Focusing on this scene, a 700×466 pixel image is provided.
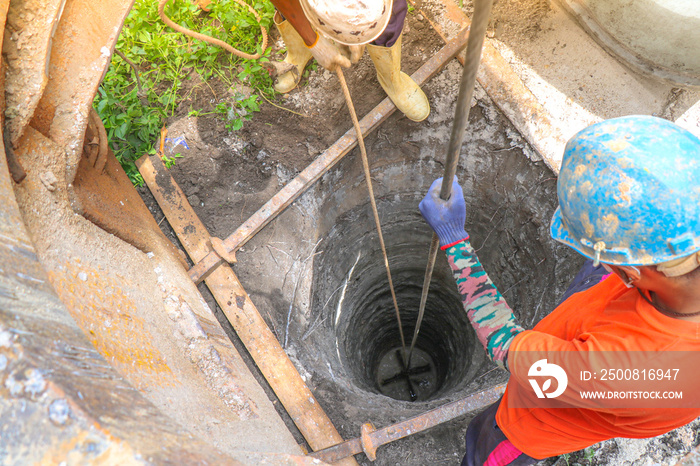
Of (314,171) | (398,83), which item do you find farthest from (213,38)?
(398,83)

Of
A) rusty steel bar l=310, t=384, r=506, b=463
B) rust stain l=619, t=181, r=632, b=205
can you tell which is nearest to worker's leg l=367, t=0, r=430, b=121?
rust stain l=619, t=181, r=632, b=205

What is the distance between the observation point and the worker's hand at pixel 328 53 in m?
2.38

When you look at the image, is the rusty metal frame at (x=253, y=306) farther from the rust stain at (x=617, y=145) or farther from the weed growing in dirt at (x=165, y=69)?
the rust stain at (x=617, y=145)

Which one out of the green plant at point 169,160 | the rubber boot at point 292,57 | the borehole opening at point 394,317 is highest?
the rubber boot at point 292,57

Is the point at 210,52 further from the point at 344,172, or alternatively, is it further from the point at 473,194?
the point at 473,194

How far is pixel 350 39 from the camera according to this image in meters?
1.94

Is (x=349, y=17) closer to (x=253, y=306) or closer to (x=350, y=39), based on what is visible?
(x=350, y=39)

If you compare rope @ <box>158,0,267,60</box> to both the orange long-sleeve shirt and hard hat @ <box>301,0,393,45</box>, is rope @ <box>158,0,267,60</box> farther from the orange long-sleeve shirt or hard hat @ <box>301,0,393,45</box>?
the orange long-sleeve shirt

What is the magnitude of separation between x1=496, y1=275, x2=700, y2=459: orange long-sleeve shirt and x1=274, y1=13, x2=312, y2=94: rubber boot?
237cm

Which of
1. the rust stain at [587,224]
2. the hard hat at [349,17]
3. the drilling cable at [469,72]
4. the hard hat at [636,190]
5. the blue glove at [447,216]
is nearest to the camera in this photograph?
the drilling cable at [469,72]

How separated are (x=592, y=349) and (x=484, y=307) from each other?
1.93ft

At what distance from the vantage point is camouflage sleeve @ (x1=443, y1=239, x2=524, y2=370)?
1833 mm

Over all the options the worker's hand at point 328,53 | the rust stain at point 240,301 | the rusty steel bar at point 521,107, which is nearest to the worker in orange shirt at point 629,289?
the rusty steel bar at point 521,107

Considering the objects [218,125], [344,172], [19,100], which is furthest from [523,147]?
[19,100]
